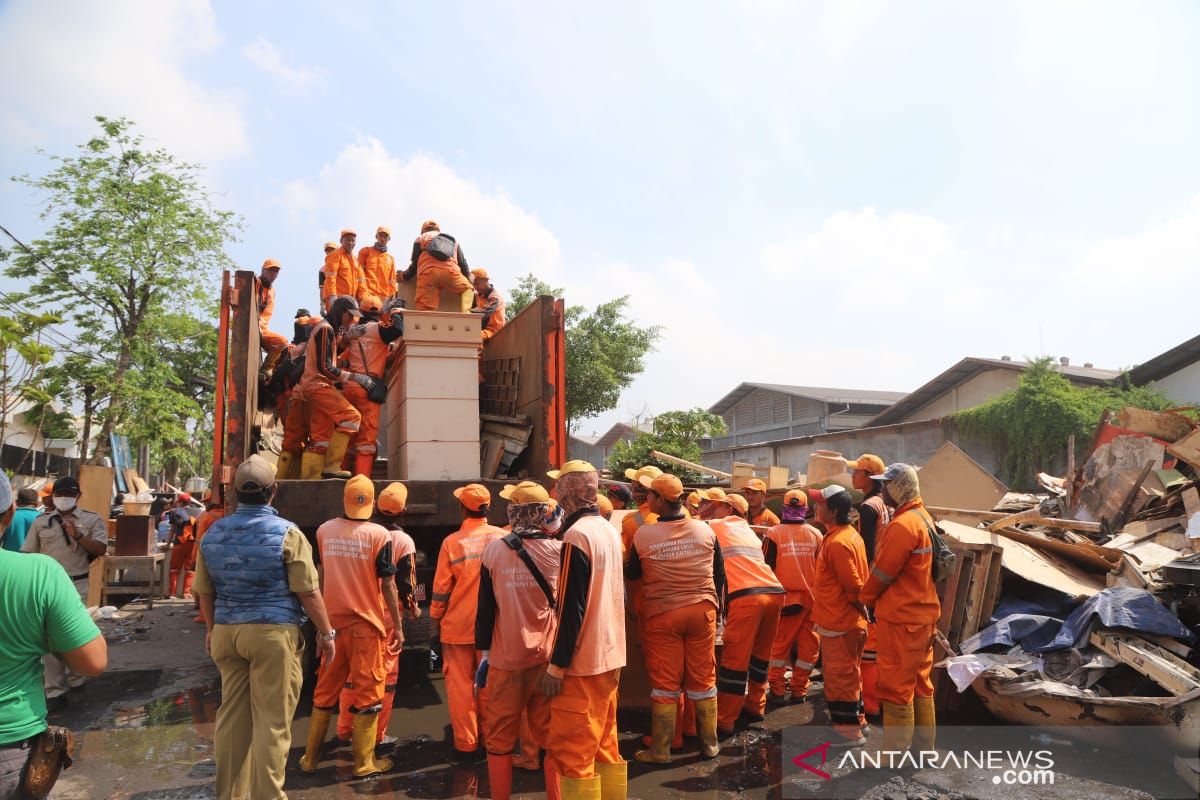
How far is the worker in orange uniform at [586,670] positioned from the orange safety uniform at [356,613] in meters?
1.36

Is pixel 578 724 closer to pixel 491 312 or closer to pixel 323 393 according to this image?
pixel 323 393

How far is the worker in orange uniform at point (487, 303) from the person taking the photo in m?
7.80

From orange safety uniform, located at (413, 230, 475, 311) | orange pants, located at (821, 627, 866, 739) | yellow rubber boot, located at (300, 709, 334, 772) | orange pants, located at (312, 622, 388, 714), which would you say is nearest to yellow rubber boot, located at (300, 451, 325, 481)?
orange safety uniform, located at (413, 230, 475, 311)

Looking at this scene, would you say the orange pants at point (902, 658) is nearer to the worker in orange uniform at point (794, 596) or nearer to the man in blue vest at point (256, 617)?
the worker in orange uniform at point (794, 596)

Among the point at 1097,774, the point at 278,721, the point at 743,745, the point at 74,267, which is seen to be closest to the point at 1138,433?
the point at 1097,774

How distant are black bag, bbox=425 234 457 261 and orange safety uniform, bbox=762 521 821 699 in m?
3.58

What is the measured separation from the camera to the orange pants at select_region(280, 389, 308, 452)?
6.03 meters

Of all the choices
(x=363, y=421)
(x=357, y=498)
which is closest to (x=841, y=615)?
(x=357, y=498)

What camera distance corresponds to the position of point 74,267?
55.0ft

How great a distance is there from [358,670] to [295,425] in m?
2.47

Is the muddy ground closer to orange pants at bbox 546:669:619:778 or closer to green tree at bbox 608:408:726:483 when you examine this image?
orange pants at bbox 546:669:619:778

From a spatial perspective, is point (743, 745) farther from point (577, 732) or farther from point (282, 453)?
point (282, 453)

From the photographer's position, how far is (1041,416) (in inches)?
643

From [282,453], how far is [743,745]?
4.06 metres
